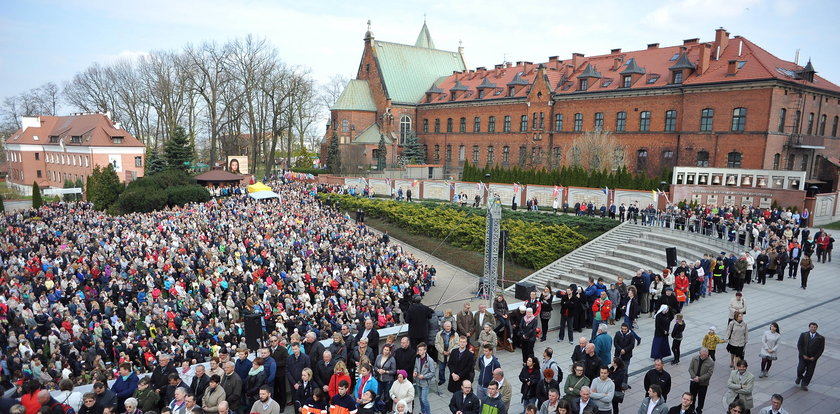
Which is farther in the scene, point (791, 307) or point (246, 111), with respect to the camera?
point (246, 111)

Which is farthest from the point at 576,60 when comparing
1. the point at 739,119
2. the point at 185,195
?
the point at 185,195

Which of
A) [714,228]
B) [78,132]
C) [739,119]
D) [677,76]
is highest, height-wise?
[677,76]

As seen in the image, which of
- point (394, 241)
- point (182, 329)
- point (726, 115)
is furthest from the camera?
point (726, 115)

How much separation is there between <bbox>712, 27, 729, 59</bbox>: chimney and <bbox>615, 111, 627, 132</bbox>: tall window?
25.0ft

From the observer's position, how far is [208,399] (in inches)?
290

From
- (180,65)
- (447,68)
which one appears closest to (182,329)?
(180,65)

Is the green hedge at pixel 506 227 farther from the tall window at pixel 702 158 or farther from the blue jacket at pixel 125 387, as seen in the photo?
the blue jacket at pixel 125 387

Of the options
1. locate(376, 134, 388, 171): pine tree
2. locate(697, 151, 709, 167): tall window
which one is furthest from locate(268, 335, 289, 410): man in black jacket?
locate(376, 134, 388, 171): pine tree

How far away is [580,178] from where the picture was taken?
32.9 metres

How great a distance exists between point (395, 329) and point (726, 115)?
112ft

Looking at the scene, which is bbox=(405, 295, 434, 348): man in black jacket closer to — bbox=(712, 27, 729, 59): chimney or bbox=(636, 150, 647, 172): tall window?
bbox=(636, 150, 647, 172): tall window

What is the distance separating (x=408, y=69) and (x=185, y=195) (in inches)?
1420

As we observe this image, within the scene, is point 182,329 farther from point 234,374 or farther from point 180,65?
point 180,65

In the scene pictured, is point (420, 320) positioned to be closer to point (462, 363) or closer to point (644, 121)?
point (462, 363)
